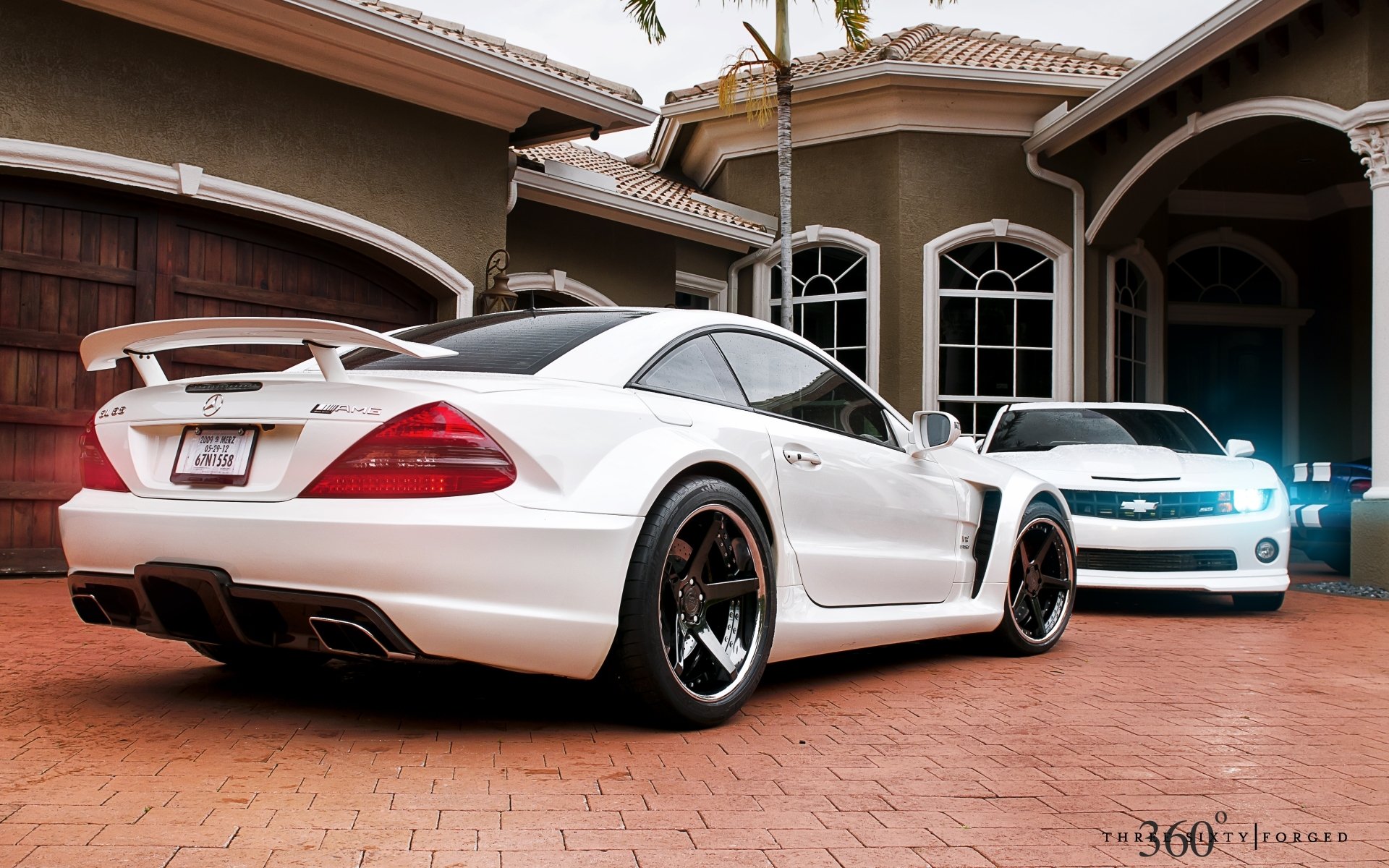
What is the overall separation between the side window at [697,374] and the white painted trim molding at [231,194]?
18.1 ft

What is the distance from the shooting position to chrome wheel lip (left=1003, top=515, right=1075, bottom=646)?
582 cm

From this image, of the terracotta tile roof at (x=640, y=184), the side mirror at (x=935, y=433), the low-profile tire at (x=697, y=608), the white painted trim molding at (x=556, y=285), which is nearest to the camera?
the low-profile tire at (x=697, y=608)

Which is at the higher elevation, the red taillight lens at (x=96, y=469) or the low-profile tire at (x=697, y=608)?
the red taillight lens at (x=96, y=469)

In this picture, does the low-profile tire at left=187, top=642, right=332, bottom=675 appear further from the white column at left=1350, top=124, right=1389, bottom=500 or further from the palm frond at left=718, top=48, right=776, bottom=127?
the palm frond at left=718, top=48, right=776, bottom=127

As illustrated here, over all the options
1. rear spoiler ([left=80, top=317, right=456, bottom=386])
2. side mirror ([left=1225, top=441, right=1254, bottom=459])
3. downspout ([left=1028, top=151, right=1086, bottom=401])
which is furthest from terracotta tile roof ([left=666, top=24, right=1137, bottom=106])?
rear spoiler ([left=80, top=317, right=456, bottom=386])

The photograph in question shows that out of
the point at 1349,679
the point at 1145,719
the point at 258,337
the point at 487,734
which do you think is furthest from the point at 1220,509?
the point at 258,337

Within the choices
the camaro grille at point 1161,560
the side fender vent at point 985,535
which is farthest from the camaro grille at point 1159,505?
the side fender vent at point 985,535

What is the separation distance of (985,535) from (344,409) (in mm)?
3278

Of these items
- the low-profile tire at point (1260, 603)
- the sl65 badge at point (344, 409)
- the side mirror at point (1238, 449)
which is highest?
the side mirror at point (1238, 449)

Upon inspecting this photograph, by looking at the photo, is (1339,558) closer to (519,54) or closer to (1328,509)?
(1328,509)

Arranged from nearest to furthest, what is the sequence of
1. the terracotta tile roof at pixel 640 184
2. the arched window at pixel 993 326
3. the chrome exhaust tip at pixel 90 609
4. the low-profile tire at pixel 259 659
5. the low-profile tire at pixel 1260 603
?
the chrome exhaust tip at pixel 90 609 < the low-profile tire at pixel 259 659 < the low-profile tire at pixel 1260 603 < the terracotta tile roof at pixel 640 184 < the arched window at pixel 993 326

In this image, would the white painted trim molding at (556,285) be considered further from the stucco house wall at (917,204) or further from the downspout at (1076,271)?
the downspout at (1076,271)

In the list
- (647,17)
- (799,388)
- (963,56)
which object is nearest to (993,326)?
(963,56)

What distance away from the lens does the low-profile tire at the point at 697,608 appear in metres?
3.64
